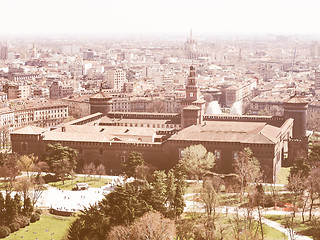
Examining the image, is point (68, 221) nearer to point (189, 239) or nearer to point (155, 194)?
point (155, 194)

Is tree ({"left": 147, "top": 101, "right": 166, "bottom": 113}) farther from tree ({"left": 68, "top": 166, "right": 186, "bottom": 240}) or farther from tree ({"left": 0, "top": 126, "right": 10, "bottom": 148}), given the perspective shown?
tree ({"left": 68, "top": 166, "right": 186, "bottom": 240})

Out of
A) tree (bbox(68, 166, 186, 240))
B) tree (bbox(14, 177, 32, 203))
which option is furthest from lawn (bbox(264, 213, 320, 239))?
tree (bbox(14, 177, 32, 203))

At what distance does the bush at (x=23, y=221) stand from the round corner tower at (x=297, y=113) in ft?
162

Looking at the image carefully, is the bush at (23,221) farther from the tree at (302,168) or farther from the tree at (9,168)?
the tree at (302,168)

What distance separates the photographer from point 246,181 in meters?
69.2

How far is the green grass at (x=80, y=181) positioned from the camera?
7438 cm

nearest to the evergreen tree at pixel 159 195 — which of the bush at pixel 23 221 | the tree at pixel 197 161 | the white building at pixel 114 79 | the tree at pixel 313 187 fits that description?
the tree at pixel 197 161

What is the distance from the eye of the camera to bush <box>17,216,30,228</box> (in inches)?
2318

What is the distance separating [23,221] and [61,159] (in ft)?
61.4

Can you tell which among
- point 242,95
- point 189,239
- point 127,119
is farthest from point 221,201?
point 242,95

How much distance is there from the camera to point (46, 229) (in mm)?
58656

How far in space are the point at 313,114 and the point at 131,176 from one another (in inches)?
2366

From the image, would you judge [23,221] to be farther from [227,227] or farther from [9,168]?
[227,227]

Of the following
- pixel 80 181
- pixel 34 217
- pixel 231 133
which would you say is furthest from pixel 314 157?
pixel 34 217
